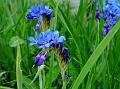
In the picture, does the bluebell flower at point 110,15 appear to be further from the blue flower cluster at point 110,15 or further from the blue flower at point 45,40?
the blue flower at point 45,40

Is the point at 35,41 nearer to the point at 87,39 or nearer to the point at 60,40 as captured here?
the point at 60,40

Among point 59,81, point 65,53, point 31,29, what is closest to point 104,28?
point 59,81

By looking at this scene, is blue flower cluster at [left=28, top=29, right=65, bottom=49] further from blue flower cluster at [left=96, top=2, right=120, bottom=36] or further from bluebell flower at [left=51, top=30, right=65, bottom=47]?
blue flower cluster at [left=96, top=2, right=120, bottom=36]

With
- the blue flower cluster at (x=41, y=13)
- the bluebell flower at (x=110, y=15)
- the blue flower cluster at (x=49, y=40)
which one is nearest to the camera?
the blue flower cluster at (x=49, y=40)

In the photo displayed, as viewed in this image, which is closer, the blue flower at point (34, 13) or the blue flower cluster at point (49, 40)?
the blue flower cluster at point (49, 40)

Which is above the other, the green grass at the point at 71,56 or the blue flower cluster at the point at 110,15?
the blue flower cluster at the point at 110,15

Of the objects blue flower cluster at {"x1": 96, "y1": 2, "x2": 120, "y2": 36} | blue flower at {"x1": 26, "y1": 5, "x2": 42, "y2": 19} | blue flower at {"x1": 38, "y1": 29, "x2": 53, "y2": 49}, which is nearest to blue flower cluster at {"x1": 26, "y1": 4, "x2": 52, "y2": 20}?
blue flower at {"x1": 26, "y1": 5, "x2": 42, "y2": 19}

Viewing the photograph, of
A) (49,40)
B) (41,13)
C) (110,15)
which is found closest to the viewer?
(49,40)

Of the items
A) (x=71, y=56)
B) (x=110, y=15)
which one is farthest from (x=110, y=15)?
(x=71, y=56)

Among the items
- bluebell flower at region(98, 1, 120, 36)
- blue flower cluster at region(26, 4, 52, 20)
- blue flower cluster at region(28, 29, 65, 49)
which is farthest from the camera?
bluebell flower at region(98, 1, 120, 36)

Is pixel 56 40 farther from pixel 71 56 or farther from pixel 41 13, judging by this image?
pixel 71 56

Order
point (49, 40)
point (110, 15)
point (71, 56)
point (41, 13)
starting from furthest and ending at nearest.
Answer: point (71, 56), point (110, 15), point (41, 13), point (49, 40)

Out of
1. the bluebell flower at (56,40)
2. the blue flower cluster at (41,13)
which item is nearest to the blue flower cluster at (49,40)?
the bluebell flower at (56,40)
